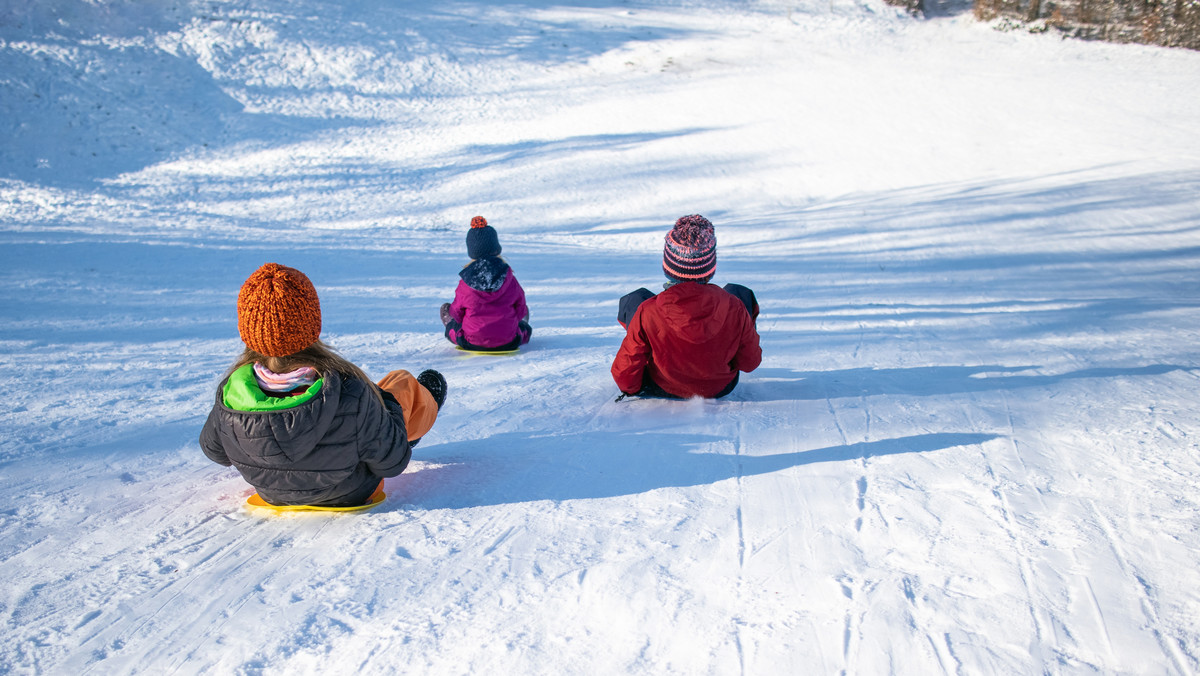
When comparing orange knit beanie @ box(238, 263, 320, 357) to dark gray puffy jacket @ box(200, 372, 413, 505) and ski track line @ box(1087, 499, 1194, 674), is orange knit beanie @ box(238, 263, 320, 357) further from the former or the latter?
ski track line @ box(1087, 499, 1194, 674)

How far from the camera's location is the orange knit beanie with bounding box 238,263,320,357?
8.98 feet

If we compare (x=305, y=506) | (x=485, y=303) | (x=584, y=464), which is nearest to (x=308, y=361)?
(x=305, y=506)

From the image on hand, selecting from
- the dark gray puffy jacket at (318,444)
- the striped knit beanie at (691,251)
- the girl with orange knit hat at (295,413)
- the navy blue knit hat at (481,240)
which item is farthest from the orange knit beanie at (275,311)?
the navy blue knit hat at (481,240)

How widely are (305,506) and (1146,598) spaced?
3186 millimetres

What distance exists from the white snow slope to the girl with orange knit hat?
0.23 meters

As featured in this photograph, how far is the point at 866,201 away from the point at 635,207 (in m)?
4.19

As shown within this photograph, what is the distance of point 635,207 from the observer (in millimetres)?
14484

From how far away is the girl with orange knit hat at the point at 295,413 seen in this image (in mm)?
2768

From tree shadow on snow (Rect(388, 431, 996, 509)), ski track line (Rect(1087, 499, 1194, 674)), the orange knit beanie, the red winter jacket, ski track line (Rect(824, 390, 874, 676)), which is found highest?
the orange knit beanie

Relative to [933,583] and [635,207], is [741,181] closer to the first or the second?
[635,207]

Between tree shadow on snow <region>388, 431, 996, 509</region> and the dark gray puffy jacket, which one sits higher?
the dark gray puffy jacket

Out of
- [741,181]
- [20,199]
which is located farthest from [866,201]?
[20,199]

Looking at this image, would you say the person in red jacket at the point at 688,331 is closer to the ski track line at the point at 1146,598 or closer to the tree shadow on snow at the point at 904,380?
the tree shadow on snow at the point at 904,380

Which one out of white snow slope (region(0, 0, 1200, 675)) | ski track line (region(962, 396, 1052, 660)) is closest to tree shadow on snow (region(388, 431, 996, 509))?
white snow slope (region(0, 0, 1200, 675))
